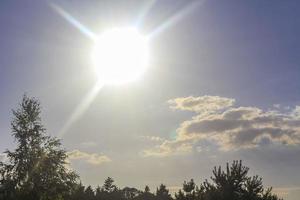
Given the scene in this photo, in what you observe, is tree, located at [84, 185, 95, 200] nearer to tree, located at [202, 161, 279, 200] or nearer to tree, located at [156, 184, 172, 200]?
tree, located at [156, 184, 172, 200]

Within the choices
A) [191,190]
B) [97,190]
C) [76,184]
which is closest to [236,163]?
[191,190]

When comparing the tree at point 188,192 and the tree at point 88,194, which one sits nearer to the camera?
the tree at point 188,192

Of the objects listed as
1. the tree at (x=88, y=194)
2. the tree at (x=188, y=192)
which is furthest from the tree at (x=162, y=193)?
the tree at (x=188, y=192)

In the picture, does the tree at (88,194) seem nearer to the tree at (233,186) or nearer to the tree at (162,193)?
the tree at (162,193)

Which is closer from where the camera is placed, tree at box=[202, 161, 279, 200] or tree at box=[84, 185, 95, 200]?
tree at box=[202, 161, 279, 200]

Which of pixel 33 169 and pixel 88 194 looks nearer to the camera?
pixel 33 169

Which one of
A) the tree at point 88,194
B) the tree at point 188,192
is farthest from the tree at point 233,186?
the tree at point 88,194

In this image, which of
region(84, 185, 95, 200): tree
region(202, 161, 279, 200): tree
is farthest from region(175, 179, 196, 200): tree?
region(84, 185, 95, 200): tree

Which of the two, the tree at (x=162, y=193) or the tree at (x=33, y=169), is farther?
the tree at (x=162, y=193)

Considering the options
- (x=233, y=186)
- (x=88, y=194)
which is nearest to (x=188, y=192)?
(x=233, y=186)

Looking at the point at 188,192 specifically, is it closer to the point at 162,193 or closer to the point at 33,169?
the point at 33,169

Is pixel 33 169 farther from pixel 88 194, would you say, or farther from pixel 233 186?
pixel 88 194

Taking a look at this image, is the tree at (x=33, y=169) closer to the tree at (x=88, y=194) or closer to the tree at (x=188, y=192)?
the tree at (x=188, y=192)

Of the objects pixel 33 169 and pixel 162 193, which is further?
pixel 162 193
